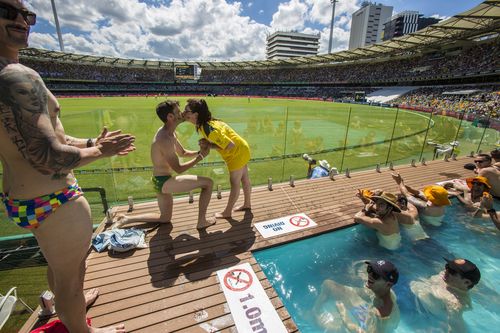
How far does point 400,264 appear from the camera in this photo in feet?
12.9

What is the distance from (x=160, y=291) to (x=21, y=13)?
8.90 ft

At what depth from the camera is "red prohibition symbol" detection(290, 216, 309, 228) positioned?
13.9ft

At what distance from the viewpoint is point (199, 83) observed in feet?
235

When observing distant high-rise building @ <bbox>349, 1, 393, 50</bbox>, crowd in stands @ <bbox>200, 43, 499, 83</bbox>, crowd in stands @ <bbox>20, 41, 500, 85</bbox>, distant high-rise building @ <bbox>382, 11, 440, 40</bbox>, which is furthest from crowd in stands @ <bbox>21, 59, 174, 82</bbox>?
distant high-rise building @ <bbox>349, 1, 393, 50</bbox>

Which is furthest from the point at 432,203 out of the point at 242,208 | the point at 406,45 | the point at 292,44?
the point at 292,44

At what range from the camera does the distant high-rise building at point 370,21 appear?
5802 inches

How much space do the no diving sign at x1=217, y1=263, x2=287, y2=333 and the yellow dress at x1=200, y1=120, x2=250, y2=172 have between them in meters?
1.63

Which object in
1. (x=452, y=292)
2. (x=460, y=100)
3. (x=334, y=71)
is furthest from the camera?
(x=334, y=71)

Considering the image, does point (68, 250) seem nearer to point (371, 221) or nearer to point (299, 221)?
point (299, 221)

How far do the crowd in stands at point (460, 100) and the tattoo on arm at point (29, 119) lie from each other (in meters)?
26.0

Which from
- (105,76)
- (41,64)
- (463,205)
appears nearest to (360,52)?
(463,205)

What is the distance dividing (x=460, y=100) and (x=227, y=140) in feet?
116

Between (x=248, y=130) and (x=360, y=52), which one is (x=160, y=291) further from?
(x=360, y=52)

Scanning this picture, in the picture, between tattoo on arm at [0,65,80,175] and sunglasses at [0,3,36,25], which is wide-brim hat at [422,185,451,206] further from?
sunglasses at [0,3,36,25]
